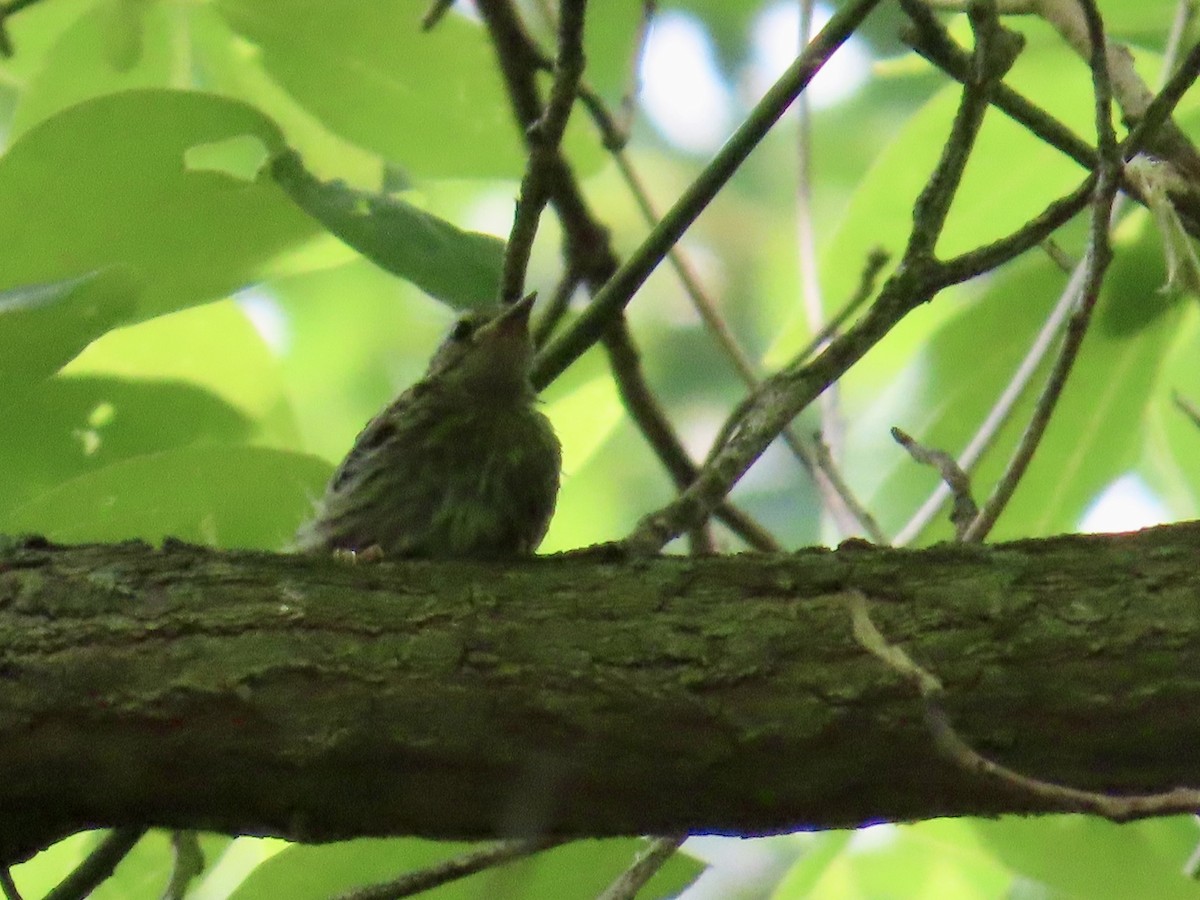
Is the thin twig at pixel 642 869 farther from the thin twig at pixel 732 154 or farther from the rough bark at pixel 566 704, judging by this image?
the thin twig at pixel 732 154

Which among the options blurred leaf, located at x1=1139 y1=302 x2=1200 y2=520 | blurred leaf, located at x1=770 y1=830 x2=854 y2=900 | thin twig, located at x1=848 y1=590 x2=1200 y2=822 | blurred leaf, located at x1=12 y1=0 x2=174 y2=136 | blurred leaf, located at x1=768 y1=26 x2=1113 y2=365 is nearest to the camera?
thin twig, located at x1=848 y1=590 x2=1200 y2=822

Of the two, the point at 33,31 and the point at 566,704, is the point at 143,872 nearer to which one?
the point at 566,704

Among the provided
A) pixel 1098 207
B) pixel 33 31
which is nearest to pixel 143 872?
pixel 33 31

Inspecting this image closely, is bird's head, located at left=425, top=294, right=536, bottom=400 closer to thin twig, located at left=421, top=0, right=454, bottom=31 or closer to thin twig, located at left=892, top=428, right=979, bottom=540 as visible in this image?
thin twig, located at left=421, top=0, right=454, bottom=31

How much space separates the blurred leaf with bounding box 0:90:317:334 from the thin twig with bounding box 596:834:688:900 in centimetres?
107

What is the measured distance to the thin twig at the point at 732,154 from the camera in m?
2.63

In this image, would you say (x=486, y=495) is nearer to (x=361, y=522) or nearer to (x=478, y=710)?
(x=361, y=522)

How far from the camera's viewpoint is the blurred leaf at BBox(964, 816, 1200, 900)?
2480 mm

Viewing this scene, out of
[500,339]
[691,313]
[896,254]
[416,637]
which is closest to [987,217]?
[896,254]

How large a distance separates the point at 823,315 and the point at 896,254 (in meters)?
→ 0.20

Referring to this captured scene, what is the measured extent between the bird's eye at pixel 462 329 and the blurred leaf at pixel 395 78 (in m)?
0.63

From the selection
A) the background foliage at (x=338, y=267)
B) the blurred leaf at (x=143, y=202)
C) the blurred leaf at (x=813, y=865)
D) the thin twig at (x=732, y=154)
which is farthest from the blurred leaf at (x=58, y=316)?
the blurred leaf at (x=813, y=865)

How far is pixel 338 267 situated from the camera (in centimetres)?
311

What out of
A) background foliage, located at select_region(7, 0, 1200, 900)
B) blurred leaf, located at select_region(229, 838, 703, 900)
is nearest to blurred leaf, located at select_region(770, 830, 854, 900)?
background foliage, located at select_region(7, 0, 1200, 900)
